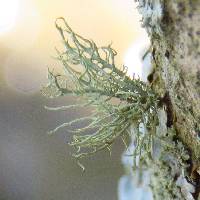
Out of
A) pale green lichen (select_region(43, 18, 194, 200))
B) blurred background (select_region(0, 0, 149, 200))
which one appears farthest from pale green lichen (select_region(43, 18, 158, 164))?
blurred background (select_region(0, 0, 149, 200))

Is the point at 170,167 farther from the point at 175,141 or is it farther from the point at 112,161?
the point at 112,161

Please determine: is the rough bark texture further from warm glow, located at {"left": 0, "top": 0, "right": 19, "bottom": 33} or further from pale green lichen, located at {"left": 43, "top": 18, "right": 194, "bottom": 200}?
warm glow, located at {"left": 0, "top": 0, "right": 19, "bottom": 33}

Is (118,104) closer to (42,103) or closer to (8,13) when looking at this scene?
(42,103)

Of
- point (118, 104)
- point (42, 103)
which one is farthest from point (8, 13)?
point (118, 104)

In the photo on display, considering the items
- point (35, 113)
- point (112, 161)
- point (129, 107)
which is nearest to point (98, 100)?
point (129, 107)

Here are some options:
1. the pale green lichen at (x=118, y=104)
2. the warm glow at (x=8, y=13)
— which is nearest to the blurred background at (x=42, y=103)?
the warm glow at (x=8, y=13)

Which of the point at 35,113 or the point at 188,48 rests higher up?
the point at 35,113
